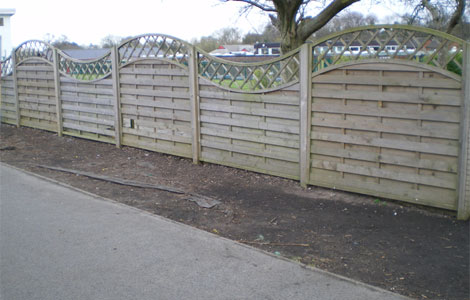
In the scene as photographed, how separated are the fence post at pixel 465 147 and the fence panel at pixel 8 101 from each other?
13.0 metres

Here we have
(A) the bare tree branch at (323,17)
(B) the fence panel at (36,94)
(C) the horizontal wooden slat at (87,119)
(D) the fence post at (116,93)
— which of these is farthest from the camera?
(B) the fence panel at (36,94)

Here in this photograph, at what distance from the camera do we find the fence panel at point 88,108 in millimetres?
11258

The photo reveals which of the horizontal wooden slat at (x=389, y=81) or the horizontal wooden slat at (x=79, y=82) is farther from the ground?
the horizontal wooden slat at (x=389, y=81)

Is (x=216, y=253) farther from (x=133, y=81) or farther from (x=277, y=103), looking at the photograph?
(x=133, y=81)

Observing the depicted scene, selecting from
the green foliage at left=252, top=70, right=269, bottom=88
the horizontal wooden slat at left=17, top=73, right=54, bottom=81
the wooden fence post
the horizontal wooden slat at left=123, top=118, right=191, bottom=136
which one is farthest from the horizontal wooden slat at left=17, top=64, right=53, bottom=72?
the wooden fence post

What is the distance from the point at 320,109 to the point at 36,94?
9419mm

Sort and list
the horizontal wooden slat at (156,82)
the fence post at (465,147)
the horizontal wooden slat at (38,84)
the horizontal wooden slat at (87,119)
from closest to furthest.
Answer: the fence post at (465,147), the horizontal wooden slat at (156,82), the horizontal wooden slat at (87,119), the horizontal wooden slat at (38,84)

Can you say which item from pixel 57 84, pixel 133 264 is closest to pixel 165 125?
pixel 57 84

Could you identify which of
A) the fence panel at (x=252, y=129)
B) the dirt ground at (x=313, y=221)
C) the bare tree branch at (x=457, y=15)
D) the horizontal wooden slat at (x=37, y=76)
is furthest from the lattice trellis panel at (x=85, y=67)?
the bare tree branch at (x=457, y=15)

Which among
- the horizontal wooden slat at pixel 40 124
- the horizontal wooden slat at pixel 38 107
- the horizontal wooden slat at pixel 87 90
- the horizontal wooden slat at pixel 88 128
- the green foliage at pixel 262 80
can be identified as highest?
the green foliage at pixel 262 80

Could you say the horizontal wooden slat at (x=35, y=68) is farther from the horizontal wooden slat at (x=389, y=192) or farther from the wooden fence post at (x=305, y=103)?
the horizontal wooden slat at (x=389, y=192)

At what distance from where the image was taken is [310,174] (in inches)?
294

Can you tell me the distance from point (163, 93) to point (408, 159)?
5.11 m

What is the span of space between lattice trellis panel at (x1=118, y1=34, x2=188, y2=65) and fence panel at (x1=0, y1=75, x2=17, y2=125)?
599 centimetres
